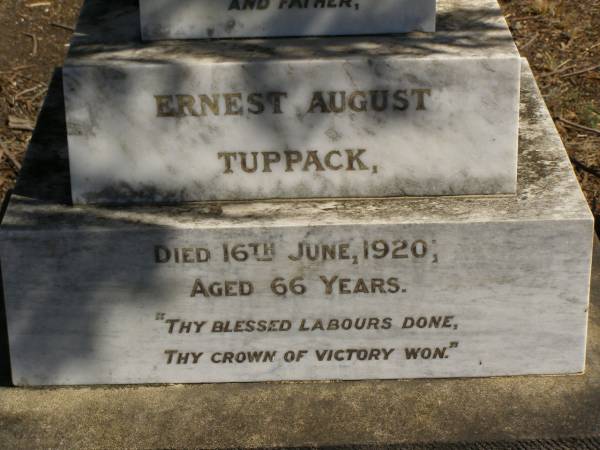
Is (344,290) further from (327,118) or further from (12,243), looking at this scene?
(12,243)

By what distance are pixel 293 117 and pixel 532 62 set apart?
3.41 metres

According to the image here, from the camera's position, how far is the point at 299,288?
4.36m

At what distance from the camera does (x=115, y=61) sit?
4312 mm

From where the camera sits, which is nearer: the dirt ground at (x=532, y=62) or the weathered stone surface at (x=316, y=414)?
the weathered stone surface at (x=316, y=414)

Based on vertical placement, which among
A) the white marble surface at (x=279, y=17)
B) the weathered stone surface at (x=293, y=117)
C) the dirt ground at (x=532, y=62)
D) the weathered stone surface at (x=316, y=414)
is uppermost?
the white marble surface at (x=279, y=17)

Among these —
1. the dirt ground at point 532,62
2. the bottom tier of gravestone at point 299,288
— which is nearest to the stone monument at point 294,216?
the bottom tier of gravestone at point 299,288

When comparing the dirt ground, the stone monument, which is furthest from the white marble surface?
the dirt ground

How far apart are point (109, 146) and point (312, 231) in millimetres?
790

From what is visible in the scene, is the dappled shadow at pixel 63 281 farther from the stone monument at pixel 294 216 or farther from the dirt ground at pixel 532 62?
the dirt ground at pixel 532 62

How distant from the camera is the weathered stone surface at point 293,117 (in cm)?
425

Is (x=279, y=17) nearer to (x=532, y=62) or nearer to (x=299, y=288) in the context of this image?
(x=299, y=288)

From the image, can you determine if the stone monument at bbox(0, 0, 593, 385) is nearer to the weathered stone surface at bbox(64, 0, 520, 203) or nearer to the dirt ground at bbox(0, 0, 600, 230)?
the weathered stone surface at bbox(64, 0, 520, 203)

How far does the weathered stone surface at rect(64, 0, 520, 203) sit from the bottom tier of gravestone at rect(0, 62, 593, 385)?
9 centimetres

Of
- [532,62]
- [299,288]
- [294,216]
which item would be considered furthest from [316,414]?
[532,62]
